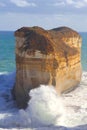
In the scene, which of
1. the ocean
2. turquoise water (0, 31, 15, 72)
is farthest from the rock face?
turquoise water (0, 31, 15, 72)

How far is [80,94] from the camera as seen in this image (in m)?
21.8

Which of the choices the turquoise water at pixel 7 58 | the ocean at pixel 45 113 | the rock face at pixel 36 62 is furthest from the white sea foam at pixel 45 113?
the turquoise water at pixel 7 58

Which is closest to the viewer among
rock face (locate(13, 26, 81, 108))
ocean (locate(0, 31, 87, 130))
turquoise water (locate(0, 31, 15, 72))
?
ocean (locate(0, 31, 87, 130))

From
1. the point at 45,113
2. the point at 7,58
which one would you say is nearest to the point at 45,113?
the point at 45,113

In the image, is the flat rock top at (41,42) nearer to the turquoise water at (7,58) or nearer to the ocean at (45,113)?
the ocean at (45,113)

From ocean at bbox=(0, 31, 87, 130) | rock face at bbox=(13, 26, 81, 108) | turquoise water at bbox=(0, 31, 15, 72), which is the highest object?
rock face at bbox=(13, 26, 81, 108)

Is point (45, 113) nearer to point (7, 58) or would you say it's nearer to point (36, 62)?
point (36, 62)

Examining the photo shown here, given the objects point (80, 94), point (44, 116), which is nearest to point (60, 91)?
point (80, 94)

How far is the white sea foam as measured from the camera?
642 inches

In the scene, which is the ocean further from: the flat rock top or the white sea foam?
the flat rock top

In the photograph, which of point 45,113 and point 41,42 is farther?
point 41,42

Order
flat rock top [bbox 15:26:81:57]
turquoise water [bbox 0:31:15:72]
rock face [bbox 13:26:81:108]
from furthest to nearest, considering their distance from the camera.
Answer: turquoise water [bbox 0:31:15:72]
flat rock top [bbox 15:26:81:57]
rock face [bbox 13:26:81:108]

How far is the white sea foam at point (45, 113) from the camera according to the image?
16.3 metres

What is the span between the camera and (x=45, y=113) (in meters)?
16.9
